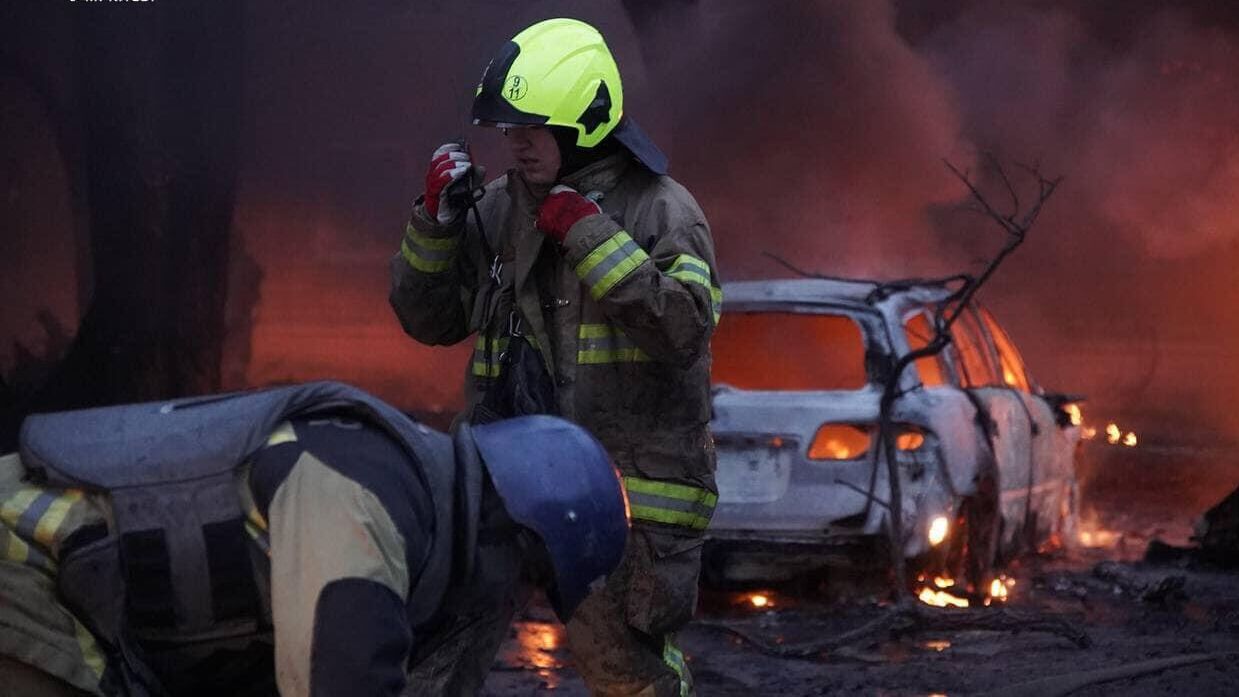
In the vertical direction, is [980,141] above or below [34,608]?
above

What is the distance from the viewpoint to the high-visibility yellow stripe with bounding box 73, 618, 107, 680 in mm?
2480

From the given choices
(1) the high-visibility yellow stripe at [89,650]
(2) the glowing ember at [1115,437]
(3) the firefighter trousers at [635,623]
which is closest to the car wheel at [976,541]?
(3) the firefighter trousers at [635,623]

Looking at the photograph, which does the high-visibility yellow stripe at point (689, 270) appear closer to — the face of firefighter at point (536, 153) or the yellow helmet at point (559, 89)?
the yellow helmet at point (559, 89)

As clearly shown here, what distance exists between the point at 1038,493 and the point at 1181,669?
2763mm

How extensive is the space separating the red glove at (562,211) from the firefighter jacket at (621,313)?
1.4 inches

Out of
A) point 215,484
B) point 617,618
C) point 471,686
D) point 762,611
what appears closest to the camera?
point 215,484

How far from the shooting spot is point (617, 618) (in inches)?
157

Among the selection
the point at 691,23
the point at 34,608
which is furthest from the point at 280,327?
the point at 34,608

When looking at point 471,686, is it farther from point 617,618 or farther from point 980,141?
point 980,141

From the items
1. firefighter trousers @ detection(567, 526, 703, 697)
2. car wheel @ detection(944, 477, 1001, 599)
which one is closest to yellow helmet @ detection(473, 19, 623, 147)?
firefighter trousers @ detection(567, 526, 703, 697)

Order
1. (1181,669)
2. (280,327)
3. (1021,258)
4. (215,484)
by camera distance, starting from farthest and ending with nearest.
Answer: (1021,258)
(280,327)
(1181,669)
(215,484)

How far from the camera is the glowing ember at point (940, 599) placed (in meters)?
7.41

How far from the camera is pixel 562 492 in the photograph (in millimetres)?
2617

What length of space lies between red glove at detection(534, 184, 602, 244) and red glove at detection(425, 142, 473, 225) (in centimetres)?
25
